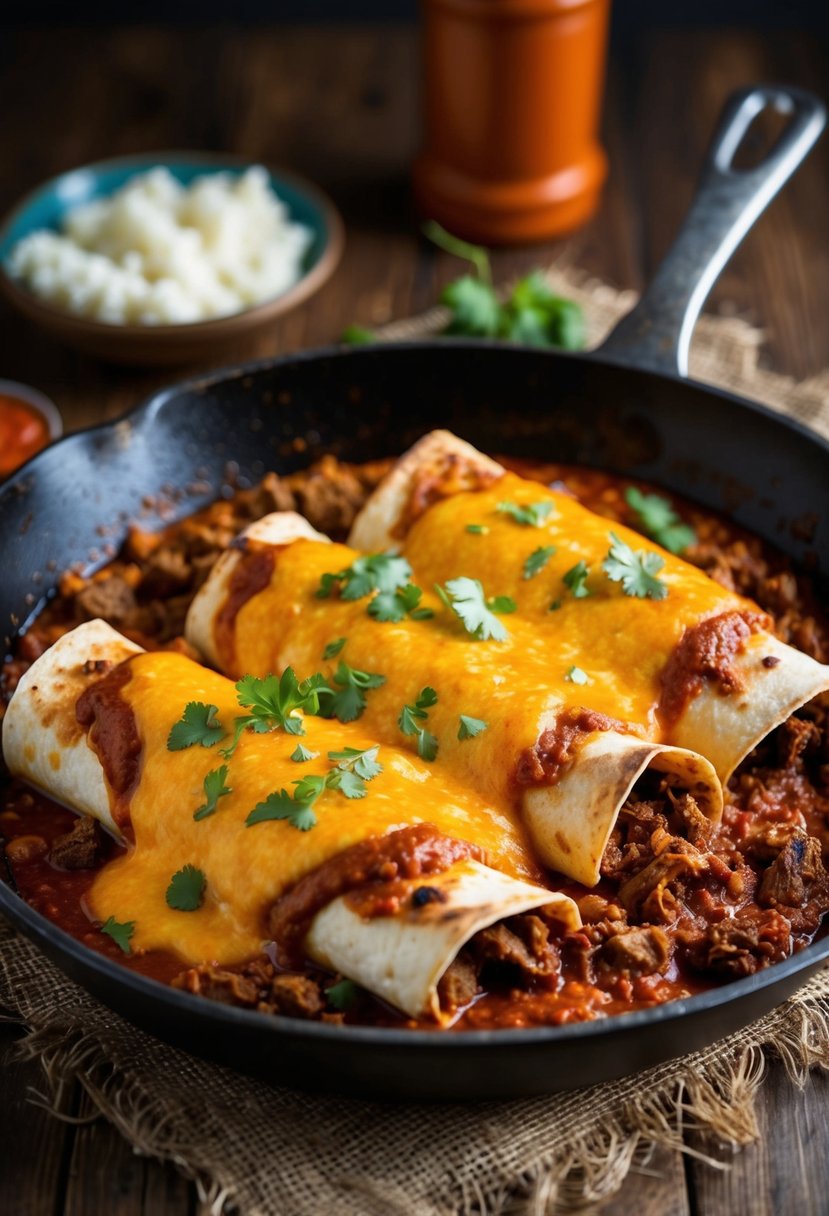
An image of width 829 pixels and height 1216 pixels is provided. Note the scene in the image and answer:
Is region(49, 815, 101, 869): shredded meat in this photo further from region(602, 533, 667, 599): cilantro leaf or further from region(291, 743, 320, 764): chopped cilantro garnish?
region(602, 533, 667, 599): cilantro leaf

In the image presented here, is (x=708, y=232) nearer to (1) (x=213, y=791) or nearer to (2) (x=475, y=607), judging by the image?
(2) (x=475, y=607)

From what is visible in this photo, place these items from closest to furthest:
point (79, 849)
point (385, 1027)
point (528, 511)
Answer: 1. point (385, 1027)
2. point (79, 849)
3. point (528, 511)

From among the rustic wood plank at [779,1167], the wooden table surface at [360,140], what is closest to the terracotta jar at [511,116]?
Answer: the wooden table surface at [360,140]

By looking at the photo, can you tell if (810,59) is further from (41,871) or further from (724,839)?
(41,871)

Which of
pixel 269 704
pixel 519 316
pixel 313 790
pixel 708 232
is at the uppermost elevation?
pixel 708 232

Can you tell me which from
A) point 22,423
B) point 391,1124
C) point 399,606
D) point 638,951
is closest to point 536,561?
point 399,606

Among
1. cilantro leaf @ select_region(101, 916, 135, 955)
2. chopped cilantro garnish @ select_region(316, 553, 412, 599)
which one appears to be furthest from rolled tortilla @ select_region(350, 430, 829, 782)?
cilantro leaf @ select_region(101, 916, 135, 955)
